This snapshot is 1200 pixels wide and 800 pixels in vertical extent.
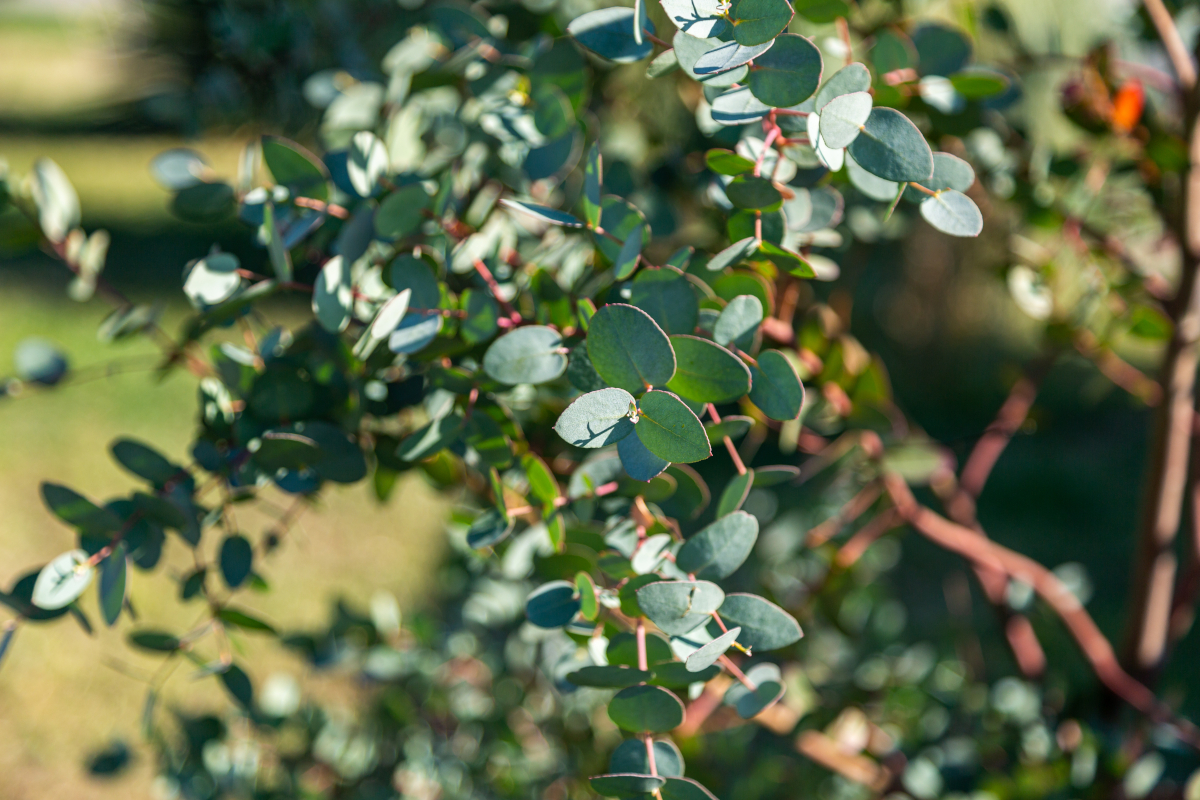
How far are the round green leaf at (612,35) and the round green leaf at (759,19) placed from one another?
0.23 feet

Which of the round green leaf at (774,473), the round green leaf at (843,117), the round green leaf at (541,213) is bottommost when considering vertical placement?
the round green leaf at (774,473)

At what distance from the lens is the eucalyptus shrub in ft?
1.07

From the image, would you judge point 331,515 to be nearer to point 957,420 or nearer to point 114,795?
point 114,795

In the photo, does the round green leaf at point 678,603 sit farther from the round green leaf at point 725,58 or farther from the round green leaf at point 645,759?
the round green leaf at point 725,58

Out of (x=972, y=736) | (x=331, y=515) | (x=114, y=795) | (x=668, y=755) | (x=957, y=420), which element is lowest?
(x=957, y=420)

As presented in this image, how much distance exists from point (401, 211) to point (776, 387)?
0.59ft

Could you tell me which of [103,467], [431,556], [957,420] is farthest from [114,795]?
[957,420]

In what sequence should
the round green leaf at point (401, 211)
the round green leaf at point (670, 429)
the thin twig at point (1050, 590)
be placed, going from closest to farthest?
the round green leaf at point (670, 429) < the round green leaf at point (401, 211) < the thin twig at point (1050, 590)

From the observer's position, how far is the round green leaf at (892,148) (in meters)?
0.31

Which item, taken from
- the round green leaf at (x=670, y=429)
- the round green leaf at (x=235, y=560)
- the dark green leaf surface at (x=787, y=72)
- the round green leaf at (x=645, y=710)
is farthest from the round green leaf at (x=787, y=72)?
the round green leaf at (x=235, y=560)

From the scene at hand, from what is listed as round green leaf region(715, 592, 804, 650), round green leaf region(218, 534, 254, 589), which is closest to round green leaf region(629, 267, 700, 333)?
round green leaf region(715, 592, 804, 650)

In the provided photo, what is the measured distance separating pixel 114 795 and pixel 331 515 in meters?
1.03

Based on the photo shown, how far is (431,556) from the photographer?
2287mm

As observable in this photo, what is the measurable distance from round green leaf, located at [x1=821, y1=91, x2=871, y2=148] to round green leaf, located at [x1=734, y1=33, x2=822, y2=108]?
10mm
